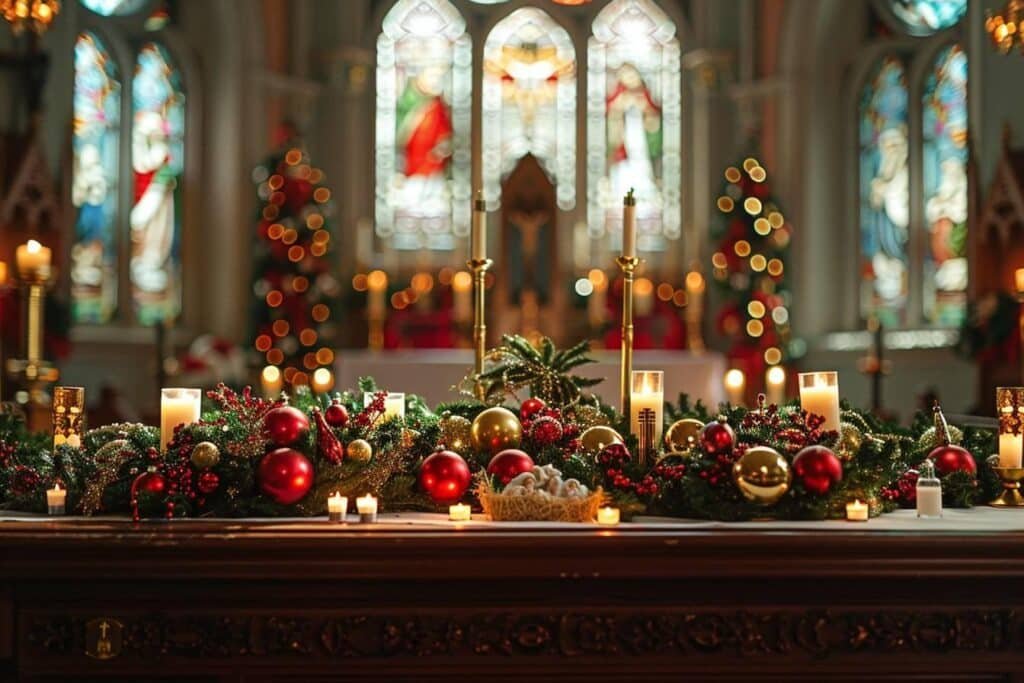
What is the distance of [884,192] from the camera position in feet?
35.9

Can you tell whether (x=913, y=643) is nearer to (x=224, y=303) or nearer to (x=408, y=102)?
(x=224, y=303)

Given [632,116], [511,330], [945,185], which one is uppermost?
[632,116]

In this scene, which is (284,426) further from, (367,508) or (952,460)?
(952,460)

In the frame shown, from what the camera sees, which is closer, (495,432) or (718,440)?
(718,440)

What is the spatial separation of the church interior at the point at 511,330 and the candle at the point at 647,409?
12 millimetres

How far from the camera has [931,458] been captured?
289 centimetres

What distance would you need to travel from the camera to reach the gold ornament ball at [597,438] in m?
2.86

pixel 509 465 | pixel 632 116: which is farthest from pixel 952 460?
pixel 632 116

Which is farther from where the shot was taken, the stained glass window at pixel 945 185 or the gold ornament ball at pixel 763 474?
the stained glass window at pixel 945 185

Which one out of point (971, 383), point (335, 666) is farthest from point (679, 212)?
point (335, 666)

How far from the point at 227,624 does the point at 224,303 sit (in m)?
9.04

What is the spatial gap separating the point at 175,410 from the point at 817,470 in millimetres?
1311

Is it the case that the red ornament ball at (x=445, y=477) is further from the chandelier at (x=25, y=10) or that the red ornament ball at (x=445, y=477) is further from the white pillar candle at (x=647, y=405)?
the chandelier at (x=25, y=10)

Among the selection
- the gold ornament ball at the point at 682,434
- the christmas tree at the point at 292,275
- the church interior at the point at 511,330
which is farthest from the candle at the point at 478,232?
the christmas tree at the point at 292,275
